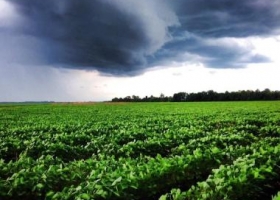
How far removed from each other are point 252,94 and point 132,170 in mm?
118985

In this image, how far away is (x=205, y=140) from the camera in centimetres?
1228

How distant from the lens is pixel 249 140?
47.1 ft

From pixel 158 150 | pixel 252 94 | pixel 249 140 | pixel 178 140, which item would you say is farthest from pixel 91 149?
pixel 252 94

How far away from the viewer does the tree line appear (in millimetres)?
117312

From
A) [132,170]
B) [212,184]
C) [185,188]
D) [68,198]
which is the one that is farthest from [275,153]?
[68,198]

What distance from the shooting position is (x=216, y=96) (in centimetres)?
12006

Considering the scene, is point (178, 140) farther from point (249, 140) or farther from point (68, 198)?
point (68, 198)

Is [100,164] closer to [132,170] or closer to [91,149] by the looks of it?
[132,170]

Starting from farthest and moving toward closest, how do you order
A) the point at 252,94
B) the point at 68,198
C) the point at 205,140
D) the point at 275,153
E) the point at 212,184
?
1. the point at 252,94
2. the point at 205,140
3. the point at 275,153
4. the point at 212,184
5. the point at 68,198

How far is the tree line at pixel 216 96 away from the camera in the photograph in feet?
385

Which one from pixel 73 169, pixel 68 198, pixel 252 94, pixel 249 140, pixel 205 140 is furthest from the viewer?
pixel 252 94

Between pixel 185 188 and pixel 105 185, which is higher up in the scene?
pixel 105 185

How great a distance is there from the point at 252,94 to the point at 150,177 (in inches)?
4685

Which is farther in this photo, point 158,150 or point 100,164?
point 158,150
